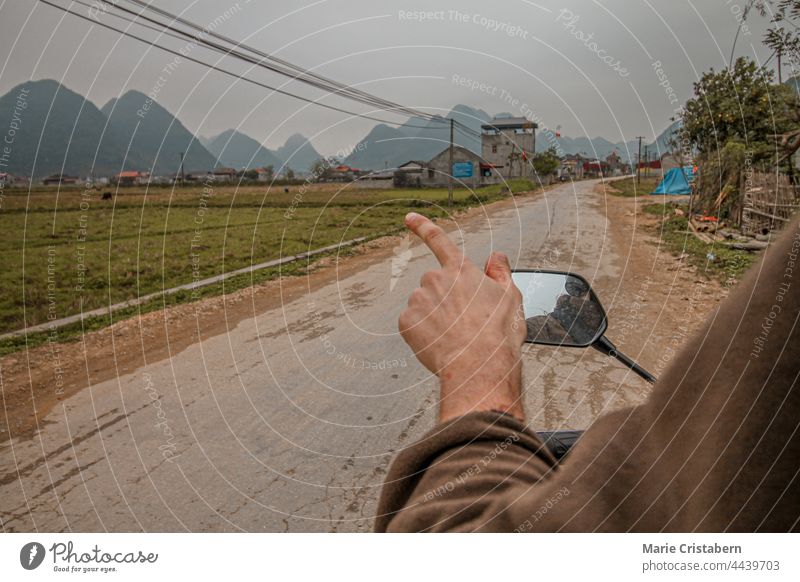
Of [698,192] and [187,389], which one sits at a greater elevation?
[698,192]

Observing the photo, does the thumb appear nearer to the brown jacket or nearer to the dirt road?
the brown jacket

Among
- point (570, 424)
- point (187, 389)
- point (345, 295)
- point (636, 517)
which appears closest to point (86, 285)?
point (345, 295)

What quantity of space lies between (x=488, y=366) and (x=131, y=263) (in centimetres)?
1151

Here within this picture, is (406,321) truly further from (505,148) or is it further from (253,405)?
(505,148)

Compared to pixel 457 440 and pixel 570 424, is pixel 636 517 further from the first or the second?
pixel 570 424

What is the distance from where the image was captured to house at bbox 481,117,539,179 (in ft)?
9.75

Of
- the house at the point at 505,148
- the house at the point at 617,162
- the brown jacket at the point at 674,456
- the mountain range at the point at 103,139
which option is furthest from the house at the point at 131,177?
the house at the point at 617,162

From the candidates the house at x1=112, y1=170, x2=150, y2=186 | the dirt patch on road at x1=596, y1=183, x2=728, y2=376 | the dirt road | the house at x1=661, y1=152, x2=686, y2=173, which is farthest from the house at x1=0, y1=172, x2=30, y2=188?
the house at x1=661, y1=152, x2=686, y2=173

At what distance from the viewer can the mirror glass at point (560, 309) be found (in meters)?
1.57

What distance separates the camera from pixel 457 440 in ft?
2.50

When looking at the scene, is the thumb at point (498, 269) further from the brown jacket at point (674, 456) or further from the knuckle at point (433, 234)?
the brown jacket at point (674, 456)

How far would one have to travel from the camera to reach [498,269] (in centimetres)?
98

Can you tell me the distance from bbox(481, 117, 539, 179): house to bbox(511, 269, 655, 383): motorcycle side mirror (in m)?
1.28

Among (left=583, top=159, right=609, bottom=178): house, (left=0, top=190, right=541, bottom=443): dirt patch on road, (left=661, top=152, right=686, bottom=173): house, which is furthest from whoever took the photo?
(left=661, top=152, right=686, bottom=173): house
